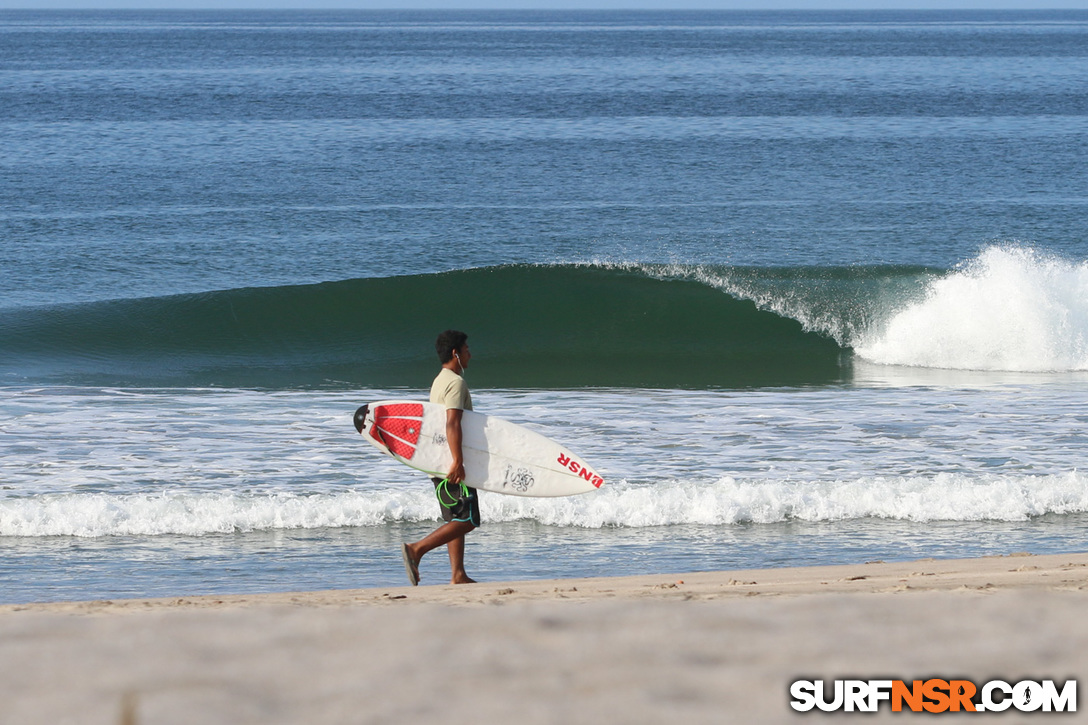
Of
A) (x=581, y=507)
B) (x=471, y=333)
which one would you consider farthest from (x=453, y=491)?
(x=471, y=333)

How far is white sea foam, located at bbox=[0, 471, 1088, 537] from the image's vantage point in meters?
7.77

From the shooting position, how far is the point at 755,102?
52.5 metres

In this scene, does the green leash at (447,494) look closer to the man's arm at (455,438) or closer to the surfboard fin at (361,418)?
the man's arm at (455,438)

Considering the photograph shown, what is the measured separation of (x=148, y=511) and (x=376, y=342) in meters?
9.52

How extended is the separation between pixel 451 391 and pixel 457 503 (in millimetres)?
628

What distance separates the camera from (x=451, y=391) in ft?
20.0

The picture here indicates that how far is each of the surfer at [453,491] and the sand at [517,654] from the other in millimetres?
1142

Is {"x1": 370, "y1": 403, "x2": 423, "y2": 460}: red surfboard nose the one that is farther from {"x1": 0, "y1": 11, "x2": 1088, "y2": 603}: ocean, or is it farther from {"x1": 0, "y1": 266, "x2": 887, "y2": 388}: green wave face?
{"x1": 0, "y1": 266, "x2": 887, "y2": 388}: green wave face

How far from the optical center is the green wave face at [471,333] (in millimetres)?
14906

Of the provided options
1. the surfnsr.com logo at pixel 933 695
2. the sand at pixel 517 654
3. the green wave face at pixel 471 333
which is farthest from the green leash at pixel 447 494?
the green wave face at pixel 471 333

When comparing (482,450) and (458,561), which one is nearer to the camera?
(458,561)

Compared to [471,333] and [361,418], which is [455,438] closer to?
[361,418]

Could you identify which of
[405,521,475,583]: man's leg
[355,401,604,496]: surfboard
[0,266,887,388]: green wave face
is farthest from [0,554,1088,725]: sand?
[0,266,887,388]: green wave face

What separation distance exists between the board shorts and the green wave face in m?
7.74
